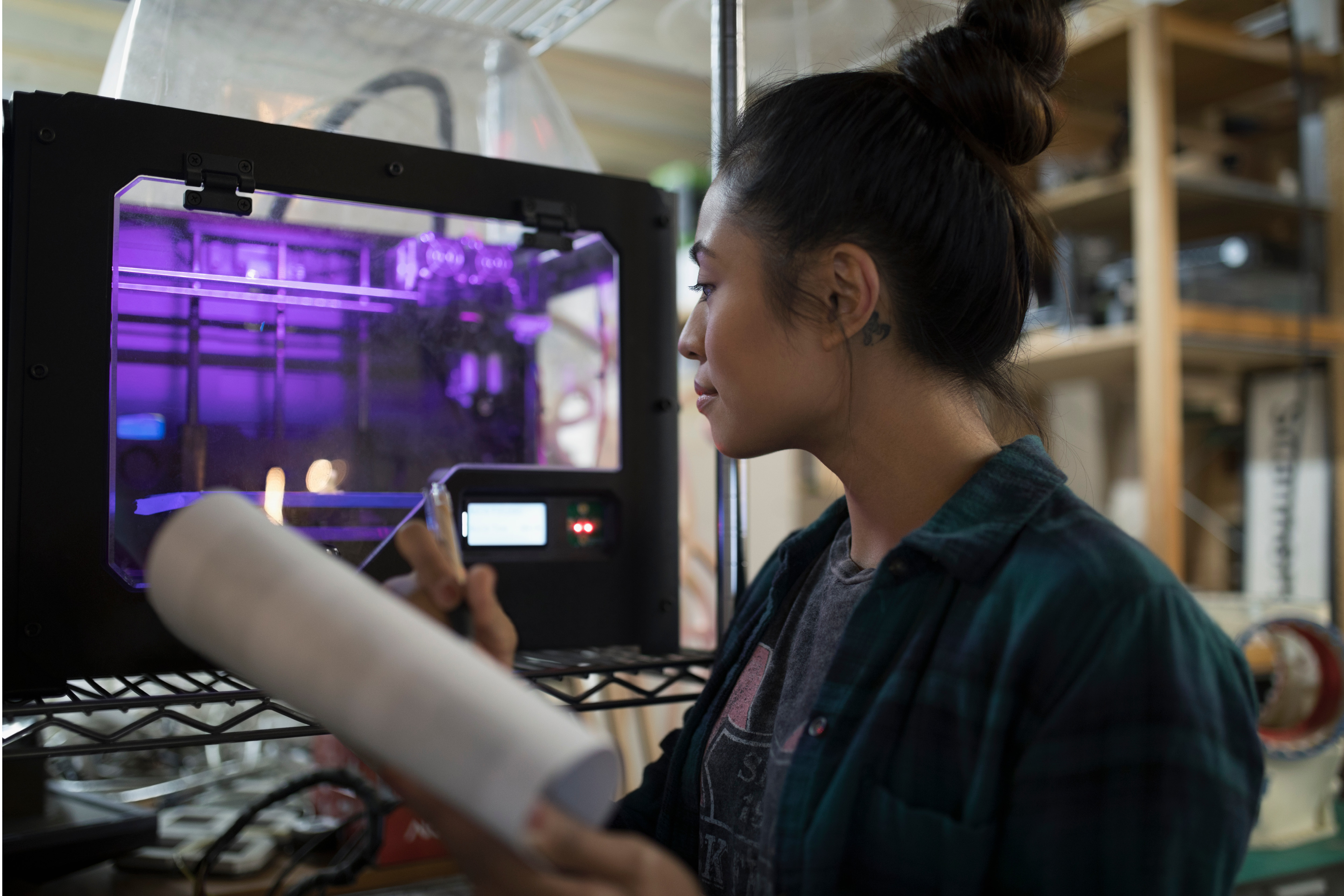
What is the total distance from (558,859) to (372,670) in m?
0.10

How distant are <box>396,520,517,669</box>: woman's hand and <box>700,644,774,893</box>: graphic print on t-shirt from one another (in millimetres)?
296

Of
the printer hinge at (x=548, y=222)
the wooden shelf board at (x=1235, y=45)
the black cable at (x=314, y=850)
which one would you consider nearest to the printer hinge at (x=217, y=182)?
the printer hinge at (x=548, y=222)

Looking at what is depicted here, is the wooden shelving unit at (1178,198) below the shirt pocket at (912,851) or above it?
above

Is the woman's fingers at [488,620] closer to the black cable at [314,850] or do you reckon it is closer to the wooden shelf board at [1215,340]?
the black cable at [314,850]

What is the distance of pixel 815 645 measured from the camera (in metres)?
0.80

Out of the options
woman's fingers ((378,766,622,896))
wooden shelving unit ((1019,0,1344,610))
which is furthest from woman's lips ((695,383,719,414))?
wooden shelving unit ((1019,0,1344,610))

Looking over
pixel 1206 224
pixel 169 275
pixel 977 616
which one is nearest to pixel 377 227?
pixel 169 275

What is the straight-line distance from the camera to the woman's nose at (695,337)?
0.80 m

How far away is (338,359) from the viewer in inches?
31.1

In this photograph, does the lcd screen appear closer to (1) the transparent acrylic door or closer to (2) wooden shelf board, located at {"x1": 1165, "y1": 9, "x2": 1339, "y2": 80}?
(1) the transparent acrylic door

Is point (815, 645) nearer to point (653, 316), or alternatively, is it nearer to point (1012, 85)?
point (653, 316)

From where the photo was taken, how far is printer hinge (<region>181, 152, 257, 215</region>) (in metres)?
0.71

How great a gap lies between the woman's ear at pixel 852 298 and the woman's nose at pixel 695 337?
0.10m

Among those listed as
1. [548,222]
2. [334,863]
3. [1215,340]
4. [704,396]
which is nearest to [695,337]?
[704,396]
